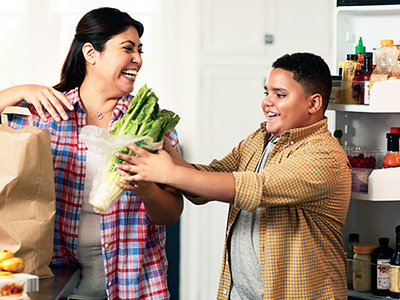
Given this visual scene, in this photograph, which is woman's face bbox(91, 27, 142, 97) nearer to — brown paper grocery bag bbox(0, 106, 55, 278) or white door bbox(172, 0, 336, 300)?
brown paper grocery bag bbox(0, 106, 55, 278)

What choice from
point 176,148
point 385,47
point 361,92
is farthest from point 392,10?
point 176,148

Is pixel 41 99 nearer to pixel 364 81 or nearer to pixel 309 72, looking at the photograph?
pixel 309 72

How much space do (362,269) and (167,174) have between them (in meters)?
0.89

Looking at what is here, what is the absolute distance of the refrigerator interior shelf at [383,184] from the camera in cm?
193

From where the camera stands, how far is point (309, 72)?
178 centimetres

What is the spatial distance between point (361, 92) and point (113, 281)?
0.99 m

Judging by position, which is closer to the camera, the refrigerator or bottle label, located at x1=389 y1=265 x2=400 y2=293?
bottle label, located at x1=389 y1=265 x2=400 y2=293

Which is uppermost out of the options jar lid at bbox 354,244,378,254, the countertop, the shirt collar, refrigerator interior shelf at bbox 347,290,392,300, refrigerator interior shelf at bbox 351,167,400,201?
the shirt collar

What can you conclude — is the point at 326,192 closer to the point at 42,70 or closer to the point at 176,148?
the point at 176,148

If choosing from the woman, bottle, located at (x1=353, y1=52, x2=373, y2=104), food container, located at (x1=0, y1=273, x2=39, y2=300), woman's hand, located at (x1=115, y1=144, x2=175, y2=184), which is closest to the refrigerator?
bottle, located at (x1=353, y1=52, x2=373, y2=104)

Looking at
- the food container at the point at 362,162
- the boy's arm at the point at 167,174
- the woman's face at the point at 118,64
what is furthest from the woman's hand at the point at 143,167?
the food container at the point at 362,162

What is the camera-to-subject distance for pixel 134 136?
1610mm

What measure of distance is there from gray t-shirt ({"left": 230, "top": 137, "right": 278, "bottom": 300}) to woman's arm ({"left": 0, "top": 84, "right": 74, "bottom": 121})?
615mm

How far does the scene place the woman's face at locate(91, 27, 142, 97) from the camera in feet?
6.23
